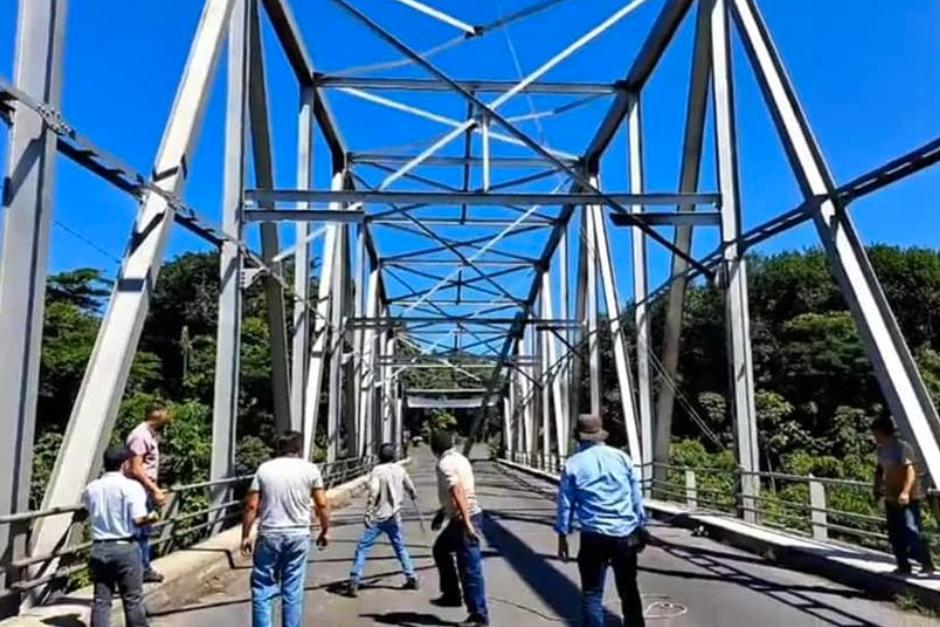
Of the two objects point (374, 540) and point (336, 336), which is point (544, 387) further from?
point (374, 540)

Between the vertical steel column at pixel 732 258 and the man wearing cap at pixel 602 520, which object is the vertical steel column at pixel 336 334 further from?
the man wearing cap at pixel 602 520

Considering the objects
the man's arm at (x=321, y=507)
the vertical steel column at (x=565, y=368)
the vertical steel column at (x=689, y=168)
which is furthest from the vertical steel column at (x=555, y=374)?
the man's arm at (x=321, y=507)

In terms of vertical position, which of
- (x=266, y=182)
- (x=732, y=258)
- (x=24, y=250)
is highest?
(x=266, y=182)

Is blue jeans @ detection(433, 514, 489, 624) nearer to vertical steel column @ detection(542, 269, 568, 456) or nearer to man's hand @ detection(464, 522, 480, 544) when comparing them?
man's hand @ detection(464, 522, 480, 544)

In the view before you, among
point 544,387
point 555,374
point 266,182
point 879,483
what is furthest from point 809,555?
point 544,387

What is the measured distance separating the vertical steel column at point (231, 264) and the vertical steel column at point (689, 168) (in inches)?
248

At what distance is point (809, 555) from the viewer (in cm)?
802

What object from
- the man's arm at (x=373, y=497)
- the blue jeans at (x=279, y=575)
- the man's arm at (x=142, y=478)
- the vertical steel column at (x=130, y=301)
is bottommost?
the blue jeans at (x=279, y=575)

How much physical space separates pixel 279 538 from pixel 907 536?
15.0 ft

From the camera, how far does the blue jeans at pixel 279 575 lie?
5.04 m

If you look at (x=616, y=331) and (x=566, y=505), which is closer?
(x=566, y=505)

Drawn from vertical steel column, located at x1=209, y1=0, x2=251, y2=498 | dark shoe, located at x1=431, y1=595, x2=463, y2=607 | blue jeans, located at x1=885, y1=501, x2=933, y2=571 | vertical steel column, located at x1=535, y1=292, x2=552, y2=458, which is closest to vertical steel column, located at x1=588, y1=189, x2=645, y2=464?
vertical steel column, located at x1=209, y1=0, x2=251, y2=498

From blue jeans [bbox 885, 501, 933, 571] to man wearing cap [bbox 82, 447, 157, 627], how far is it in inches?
207

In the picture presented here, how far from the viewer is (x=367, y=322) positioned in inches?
922
